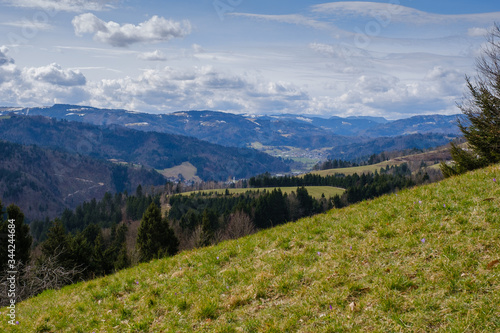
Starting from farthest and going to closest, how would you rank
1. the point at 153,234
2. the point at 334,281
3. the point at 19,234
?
the point at 153,234 < the point at 19,234 < the point at 334,281

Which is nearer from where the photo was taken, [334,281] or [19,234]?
[334,281]

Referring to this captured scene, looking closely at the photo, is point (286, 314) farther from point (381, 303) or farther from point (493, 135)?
point (493, 135)

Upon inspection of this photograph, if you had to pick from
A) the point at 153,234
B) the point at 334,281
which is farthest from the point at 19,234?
the point at 334,281

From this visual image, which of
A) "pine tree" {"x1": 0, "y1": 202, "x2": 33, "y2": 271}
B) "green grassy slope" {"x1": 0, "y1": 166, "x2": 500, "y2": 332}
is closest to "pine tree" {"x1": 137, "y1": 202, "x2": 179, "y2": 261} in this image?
"pine tree" {"x1": 0, "y1": 202, "x2": 33, "y2": 271}

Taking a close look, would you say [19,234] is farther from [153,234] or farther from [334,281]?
[334,281]

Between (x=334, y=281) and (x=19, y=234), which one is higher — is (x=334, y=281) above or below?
above

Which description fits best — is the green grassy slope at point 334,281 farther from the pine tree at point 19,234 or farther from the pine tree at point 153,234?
the pine tree at point 153,234

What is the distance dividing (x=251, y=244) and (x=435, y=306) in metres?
8.00

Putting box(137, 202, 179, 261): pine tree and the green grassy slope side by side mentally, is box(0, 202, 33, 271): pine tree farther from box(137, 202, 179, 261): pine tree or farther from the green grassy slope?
box(137, 202, 179, 261): pine tree

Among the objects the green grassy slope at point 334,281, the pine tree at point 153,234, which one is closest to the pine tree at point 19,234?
the green grassy slope at point 334,281

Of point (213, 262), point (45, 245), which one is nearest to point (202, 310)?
point (213, 262)

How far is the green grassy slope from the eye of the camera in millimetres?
7586

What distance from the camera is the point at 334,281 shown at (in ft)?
30.9

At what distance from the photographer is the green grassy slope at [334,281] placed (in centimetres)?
759
